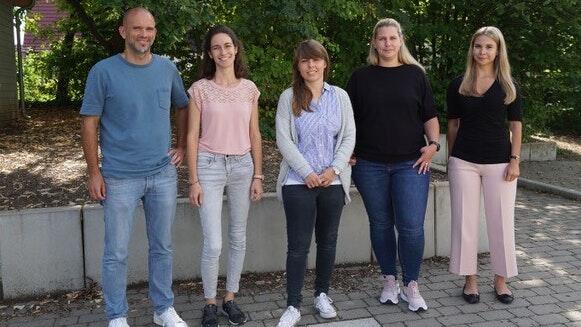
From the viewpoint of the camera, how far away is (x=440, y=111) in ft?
33.9

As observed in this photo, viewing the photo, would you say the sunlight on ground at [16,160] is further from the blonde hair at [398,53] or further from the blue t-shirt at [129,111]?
the blonde hair at [398,53]

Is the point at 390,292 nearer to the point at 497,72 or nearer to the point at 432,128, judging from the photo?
the point at 432,128

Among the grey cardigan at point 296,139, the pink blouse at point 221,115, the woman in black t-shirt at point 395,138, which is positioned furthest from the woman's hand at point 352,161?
the pink blouse at point 221,115

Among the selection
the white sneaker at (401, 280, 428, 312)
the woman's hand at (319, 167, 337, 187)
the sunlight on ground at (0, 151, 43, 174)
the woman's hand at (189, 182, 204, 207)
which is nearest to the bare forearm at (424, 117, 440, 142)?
the woman's hand at (319, 167, 337, 187)

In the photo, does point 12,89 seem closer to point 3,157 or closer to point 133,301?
point 3,157

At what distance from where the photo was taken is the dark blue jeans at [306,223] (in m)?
3.53

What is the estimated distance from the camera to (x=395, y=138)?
371 cm

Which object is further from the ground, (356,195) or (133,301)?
(356,195)

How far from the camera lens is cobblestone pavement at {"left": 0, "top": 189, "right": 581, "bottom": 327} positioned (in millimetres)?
3801

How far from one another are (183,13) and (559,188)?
6098 millimetres

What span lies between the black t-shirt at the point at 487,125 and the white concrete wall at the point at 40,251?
2.96 m

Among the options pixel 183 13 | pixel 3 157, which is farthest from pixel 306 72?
pixel 3 157

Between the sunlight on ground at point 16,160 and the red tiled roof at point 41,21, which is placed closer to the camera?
the sunlight on ground at point 16,160

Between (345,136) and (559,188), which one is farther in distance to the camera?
(559,188)
